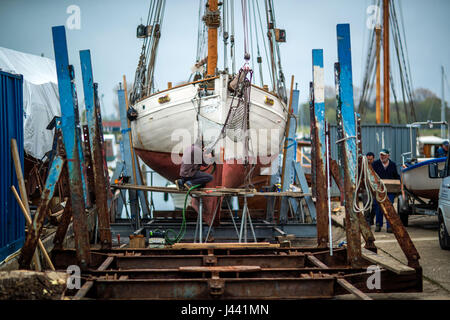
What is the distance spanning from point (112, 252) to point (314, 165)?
9.78 feet

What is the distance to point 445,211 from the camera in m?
7.61

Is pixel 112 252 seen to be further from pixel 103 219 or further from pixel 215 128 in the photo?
pixel 215 128

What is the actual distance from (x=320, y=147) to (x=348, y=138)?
2.58 ft

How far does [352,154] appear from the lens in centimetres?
511

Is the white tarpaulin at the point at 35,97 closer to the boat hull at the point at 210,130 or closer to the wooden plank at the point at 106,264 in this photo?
the boat hull at the point at 210,130

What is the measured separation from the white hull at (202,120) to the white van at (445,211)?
14.4ft

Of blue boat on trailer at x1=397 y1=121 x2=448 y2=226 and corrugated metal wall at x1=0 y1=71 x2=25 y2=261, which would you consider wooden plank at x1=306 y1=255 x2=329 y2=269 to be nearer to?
corrugated metal wall at x1=0 y1=71 x2=25 y2=261

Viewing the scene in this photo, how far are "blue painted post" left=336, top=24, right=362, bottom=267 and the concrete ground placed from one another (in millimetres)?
609

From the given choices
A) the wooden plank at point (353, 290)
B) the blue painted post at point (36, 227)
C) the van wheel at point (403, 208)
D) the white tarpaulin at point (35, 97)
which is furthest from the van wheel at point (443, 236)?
the white tarpaulin at point (35, 97)

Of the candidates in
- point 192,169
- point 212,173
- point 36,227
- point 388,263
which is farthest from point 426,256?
point 36,227

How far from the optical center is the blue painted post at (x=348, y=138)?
16.6 ft

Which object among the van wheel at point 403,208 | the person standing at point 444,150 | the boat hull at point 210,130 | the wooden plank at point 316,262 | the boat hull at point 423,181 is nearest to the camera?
the wooden plank at point 316,262

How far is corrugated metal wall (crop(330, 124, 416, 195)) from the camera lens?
62.4 ft
